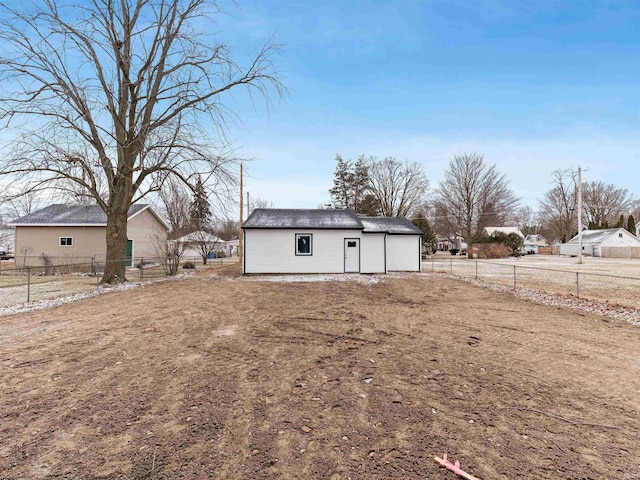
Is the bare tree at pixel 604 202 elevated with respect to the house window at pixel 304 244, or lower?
elevated

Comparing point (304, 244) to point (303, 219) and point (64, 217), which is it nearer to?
point (303, 219)

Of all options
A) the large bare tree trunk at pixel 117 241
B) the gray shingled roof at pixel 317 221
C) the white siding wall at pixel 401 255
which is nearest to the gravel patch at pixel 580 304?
the white siding wall at pixel 401 255

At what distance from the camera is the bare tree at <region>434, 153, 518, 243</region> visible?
41000mm

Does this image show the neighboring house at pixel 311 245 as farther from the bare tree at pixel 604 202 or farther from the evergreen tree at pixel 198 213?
the bare tree at pixel 604 202

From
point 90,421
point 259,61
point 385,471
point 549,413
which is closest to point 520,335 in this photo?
point 549,413

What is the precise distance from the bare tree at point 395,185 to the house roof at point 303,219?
21166 mm

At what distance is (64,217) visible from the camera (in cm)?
2119

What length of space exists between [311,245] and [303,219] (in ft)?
5.55

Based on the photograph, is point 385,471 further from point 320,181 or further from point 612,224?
point 612,224

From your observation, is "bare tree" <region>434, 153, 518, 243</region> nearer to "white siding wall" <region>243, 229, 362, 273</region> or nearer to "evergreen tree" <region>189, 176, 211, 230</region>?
"white siding wall" <region>243, 229, 362, 273</region>

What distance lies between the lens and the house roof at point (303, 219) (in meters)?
17.1

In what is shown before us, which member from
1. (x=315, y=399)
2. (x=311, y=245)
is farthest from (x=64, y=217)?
(x=315, y=399)

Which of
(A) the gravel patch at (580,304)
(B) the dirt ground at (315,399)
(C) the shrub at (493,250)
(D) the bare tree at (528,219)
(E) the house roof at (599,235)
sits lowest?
(A) the gravel patch at (580,304)

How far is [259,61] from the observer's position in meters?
11.9
